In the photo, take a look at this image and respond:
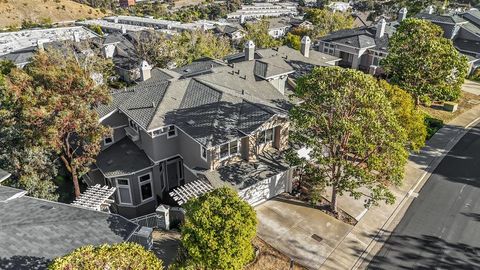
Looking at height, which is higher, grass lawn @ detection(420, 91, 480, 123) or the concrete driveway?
grass lawn @ detection(420, 91, 480, 123)

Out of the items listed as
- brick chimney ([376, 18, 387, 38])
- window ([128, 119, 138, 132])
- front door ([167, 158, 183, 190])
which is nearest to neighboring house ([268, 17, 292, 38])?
brick chimney ([376, 18, 387, 38])

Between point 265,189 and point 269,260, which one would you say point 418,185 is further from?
point 269,260

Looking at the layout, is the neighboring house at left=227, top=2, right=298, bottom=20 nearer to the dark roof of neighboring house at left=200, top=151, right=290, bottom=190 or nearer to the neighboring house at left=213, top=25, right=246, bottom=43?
the neighboring house at left=213, top=25, right=246, bottom=43

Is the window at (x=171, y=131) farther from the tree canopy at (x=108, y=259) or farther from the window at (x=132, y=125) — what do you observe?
the tree canopy at (x=108, y=259)

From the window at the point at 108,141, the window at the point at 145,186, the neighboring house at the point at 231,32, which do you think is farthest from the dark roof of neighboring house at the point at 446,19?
the window at the point at 108,141

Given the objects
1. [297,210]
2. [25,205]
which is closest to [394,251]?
[297,210]

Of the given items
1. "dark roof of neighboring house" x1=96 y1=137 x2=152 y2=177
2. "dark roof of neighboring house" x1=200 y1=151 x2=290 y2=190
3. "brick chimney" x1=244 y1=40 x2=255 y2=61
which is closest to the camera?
"dark roof of neighboring house" x1=200 y1=151 x2=290 y2=190
